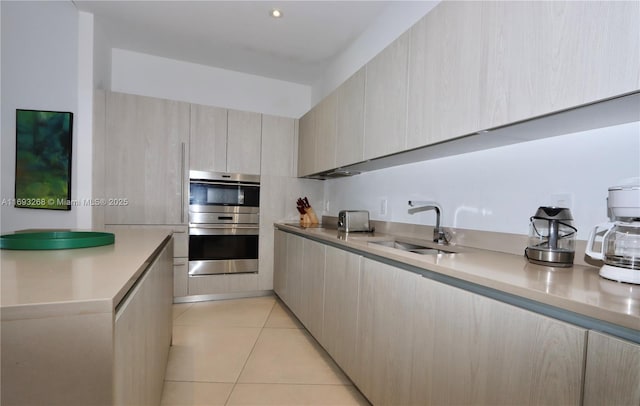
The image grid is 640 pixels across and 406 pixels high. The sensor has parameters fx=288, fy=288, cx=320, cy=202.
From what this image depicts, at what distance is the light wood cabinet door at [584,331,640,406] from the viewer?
1.90ft

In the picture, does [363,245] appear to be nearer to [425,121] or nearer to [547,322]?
[425,121]

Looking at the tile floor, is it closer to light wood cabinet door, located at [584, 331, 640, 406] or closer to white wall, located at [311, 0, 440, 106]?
light wood cabinet door, located at [584, 331, 640, 406]

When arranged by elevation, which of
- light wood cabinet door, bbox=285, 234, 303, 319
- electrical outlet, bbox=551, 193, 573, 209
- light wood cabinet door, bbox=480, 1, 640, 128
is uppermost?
light wood cabinet door, bbox=480, 1, 640, 128

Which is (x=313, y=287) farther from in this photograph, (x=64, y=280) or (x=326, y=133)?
(x=64, y=280)

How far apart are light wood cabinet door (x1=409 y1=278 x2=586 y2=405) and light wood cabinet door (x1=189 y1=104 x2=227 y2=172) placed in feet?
8.60

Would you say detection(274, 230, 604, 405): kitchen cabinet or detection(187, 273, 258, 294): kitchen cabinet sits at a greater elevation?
detection(274, 230, 604, 405): kitchen cabinet

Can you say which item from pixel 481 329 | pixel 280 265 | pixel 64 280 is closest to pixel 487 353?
pixel 481 329

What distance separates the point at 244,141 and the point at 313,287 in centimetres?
187

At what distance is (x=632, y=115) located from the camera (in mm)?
953

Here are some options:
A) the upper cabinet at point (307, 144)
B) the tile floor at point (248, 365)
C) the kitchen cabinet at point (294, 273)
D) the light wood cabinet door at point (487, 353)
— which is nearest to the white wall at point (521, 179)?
the light wood cabinet door at point (487, 353)

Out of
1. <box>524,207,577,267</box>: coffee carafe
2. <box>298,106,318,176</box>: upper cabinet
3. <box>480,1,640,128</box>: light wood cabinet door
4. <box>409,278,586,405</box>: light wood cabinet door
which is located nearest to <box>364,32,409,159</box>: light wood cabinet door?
<box>480,1,640,128</box>: light wood cabinet door

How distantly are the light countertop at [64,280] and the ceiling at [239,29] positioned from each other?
228 cm

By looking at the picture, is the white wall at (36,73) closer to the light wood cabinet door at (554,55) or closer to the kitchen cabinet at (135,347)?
the kitchen cabinet at (135,347)

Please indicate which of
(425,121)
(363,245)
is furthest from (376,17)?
(363,245)
